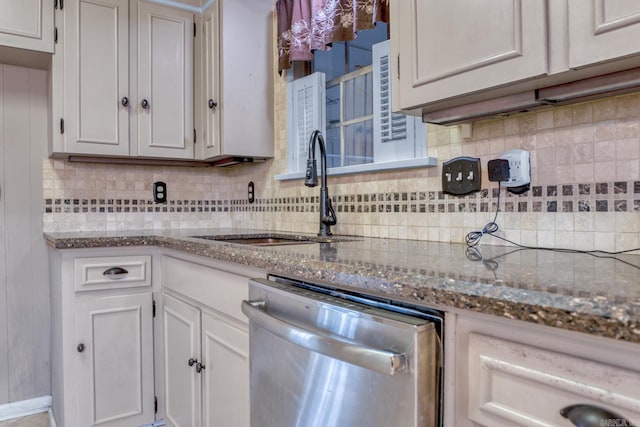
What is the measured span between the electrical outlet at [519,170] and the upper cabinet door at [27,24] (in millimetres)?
2052

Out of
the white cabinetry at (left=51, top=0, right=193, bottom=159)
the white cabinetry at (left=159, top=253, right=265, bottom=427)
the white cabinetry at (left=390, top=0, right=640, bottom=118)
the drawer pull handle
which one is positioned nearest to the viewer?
the white cabinetry at (left=390, top=0, right=640, bottom=118)

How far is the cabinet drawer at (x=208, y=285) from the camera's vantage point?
4.29 feet

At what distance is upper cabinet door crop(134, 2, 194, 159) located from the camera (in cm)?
227

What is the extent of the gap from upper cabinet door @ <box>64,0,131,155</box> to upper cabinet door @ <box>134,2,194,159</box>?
0.08m

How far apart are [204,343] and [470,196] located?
1.02 m

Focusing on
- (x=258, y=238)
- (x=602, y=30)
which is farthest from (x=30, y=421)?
(x=602, y=30)

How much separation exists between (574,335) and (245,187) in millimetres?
2227

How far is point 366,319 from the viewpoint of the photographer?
2.54 feet

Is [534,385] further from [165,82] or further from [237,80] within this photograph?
[165,82]

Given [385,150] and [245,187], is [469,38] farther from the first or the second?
[245,187]

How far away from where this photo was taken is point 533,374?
582mm

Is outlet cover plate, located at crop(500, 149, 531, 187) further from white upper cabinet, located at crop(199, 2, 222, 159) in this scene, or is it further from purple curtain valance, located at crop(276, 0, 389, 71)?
white upper cabinet, located at crop(199, 2, 222, 159)

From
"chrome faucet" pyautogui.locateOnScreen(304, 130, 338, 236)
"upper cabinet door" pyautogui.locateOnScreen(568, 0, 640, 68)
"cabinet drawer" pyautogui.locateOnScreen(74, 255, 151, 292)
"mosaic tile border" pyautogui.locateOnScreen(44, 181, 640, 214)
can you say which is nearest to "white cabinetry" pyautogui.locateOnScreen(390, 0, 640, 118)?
"upper cabinet door" pyautogui.locateOnScreen(568, 0, 640, 68)

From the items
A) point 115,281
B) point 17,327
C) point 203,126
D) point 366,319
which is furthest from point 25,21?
point 366,319
